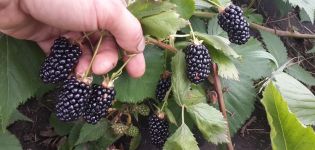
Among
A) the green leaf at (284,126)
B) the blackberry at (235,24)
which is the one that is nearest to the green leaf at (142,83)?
the blackberry at (235,24)

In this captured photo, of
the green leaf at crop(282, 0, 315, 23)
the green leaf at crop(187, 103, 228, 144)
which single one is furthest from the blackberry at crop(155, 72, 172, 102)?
the green leaf at crop(282, 0, 315, 23)

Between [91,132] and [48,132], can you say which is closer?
[91,132]

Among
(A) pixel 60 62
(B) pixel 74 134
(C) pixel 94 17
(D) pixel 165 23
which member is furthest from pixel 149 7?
(B) pixel 74 134

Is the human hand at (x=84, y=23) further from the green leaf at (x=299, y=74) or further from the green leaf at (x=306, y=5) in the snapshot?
the green leaf at (x=299, y=74)

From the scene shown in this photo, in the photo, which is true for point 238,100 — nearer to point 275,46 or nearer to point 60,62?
point 275,46

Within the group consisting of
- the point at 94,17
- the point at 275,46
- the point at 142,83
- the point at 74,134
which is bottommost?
the point at 74,134

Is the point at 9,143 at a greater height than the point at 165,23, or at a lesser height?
lesser

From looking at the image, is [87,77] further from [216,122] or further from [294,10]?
[294,10]

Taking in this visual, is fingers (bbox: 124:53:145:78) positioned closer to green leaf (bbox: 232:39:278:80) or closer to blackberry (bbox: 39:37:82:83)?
blackberry (bbox: 39:37:82:83)
